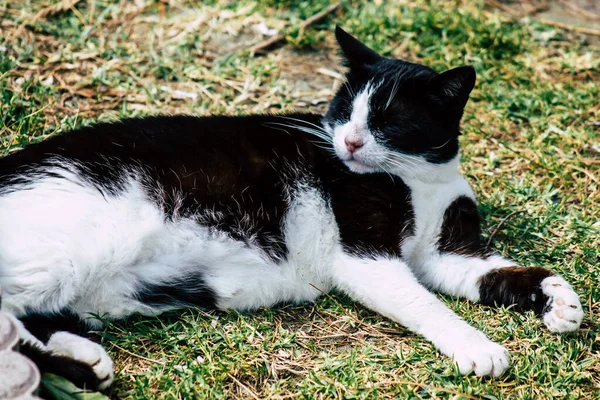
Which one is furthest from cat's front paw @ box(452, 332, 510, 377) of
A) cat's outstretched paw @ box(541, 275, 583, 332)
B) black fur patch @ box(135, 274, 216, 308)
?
black fur patch @ box(135, 274, 216, 308)

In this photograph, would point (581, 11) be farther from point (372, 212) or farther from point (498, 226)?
point (372, 212)

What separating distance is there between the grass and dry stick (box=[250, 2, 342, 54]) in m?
0.05

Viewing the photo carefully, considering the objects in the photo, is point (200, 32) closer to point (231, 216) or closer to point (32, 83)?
point (32, 83)

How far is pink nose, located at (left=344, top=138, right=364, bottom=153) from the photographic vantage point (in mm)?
2881

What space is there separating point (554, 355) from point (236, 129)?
1.73 meters

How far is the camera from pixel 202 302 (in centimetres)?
278

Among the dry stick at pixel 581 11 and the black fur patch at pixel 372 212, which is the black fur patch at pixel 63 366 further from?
the dry stick at pixel 581 11

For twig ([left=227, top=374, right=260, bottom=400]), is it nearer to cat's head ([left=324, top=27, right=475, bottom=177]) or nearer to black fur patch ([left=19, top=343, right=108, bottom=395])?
black fur patch ([left=19, top=343, right=108, bottom=395])

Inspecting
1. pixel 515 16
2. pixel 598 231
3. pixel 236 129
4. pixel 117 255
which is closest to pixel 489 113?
pixel 598 231

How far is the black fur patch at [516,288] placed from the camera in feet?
9.22

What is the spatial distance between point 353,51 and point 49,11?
2536mm

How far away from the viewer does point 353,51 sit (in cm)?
319

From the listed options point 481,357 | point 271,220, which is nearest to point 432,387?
point 481,357

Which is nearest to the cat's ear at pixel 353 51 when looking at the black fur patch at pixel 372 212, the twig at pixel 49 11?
the black fur patch at pixel 372 212
